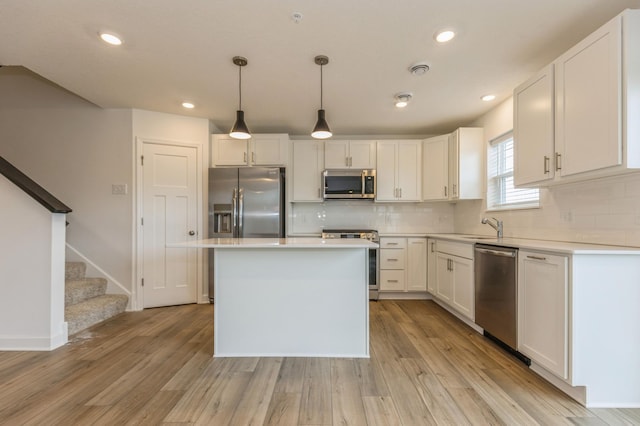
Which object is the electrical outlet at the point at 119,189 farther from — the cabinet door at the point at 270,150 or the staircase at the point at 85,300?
the cabinet door at the point at 270,150

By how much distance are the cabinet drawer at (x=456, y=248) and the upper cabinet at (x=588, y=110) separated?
85 cm

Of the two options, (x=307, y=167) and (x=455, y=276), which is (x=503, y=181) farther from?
(x=307, y=167)

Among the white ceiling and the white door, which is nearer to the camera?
the white ceiling

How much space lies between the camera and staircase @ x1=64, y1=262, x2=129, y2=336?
9.36 ft

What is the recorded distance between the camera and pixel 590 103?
1.84 m

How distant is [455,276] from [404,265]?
874mm

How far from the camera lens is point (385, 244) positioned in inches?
159

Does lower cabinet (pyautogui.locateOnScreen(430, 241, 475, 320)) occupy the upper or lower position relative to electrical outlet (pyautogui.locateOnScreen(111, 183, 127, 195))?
lower

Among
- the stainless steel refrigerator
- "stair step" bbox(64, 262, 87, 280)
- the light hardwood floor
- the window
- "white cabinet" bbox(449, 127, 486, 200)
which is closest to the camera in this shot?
the light hardwood floor

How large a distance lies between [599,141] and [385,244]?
2.57 m

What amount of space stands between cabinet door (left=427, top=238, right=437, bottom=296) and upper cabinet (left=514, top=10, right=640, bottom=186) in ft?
5.32

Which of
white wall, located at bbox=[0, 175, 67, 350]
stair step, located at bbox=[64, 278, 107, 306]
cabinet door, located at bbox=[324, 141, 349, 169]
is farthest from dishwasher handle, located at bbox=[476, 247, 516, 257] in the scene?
stair step, located at bbox=[64, 278, 107, 306]

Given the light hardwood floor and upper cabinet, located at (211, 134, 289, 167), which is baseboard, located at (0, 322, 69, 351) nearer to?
the light hardwood floor

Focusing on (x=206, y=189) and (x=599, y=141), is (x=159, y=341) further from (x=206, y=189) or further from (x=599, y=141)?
(x=599, y=141)
